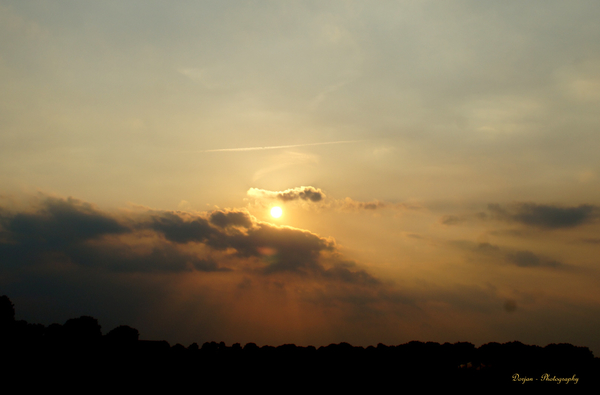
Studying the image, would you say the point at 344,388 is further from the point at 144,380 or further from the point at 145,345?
the point at 145,345

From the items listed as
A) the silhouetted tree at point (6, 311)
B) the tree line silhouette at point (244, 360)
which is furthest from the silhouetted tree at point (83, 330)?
the silhouetted tree at point (6, 311)

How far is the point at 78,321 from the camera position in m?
97.2

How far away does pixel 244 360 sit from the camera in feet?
313

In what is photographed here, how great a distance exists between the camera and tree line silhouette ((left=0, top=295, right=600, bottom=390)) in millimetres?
78250

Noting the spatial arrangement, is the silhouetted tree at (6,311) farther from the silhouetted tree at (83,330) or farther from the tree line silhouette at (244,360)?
the silhouetted tree at (83,330)

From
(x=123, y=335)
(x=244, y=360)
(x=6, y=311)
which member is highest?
(x=6, y=311)

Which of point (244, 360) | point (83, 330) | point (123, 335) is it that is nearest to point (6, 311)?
point (83, 330)

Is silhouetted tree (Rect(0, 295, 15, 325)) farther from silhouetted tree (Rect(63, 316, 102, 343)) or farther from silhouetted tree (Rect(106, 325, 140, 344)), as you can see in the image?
silhouetted tree (Rect(106, 325, 140, 344))

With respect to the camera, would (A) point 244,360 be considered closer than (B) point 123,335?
Yes

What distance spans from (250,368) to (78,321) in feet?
133

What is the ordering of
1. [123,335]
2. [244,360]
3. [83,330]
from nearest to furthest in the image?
[244,360], [83,330], [123,335]

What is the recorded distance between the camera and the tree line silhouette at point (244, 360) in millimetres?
78250

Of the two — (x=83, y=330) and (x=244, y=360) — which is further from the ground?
(x=83, y=330)

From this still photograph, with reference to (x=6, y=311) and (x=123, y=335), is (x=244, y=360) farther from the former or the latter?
(x=6, y=311)
